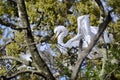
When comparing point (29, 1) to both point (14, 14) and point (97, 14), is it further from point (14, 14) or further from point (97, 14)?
point (97, 14)

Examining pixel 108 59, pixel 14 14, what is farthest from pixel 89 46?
pixel 14 14

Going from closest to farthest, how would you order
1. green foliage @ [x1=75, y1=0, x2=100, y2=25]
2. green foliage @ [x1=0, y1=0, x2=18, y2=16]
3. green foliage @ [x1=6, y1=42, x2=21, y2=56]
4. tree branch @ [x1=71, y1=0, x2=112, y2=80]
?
tree branch @ [x1=71, y1=0, x2=112, y2=80] → green foliage @ [x1=6, y1=42, x2=21, y2=56] → green foliage @ [x1=75, y1=0, x2=100, y2=25] → green foliage @ [x1=0, y1=0, x2=18, y2=16]

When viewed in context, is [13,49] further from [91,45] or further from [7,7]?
[91,45]

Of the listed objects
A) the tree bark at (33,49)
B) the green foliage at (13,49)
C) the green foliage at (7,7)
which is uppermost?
the green foliage at (7,7)

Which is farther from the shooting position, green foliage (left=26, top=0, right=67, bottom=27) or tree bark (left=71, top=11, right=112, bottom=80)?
green foliage (left=26, top=0, right=67, bottom=27)

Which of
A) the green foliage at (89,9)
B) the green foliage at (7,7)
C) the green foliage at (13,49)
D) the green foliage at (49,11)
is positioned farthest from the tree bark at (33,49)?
the green foliage at (7,7)

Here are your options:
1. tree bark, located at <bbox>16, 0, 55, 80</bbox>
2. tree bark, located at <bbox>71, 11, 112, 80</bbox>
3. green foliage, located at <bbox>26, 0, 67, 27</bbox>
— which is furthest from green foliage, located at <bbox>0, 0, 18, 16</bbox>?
tree bark, located at <bbox>71, 11, 112, 80</bbox>

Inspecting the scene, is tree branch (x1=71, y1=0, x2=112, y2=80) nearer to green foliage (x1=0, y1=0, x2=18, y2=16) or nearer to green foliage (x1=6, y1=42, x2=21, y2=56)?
green foliage (x1=6, y1=42, x2=21, y2=56)

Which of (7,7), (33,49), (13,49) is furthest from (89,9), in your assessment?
(33,49)

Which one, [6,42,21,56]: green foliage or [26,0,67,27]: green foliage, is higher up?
[26,0,67,27]: green foliage

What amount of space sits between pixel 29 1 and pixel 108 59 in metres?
5.54

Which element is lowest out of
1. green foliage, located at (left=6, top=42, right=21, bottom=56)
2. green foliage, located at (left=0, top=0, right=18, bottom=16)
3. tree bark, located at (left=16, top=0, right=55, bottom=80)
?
green foliage, located at (left=6, top=42, right=21, bottom=56)

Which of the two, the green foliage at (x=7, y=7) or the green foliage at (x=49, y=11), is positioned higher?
the green foliage at (x=7, y=7)

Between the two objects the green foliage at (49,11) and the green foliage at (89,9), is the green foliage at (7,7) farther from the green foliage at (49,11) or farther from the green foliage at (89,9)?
the green foliage at (89,9)
